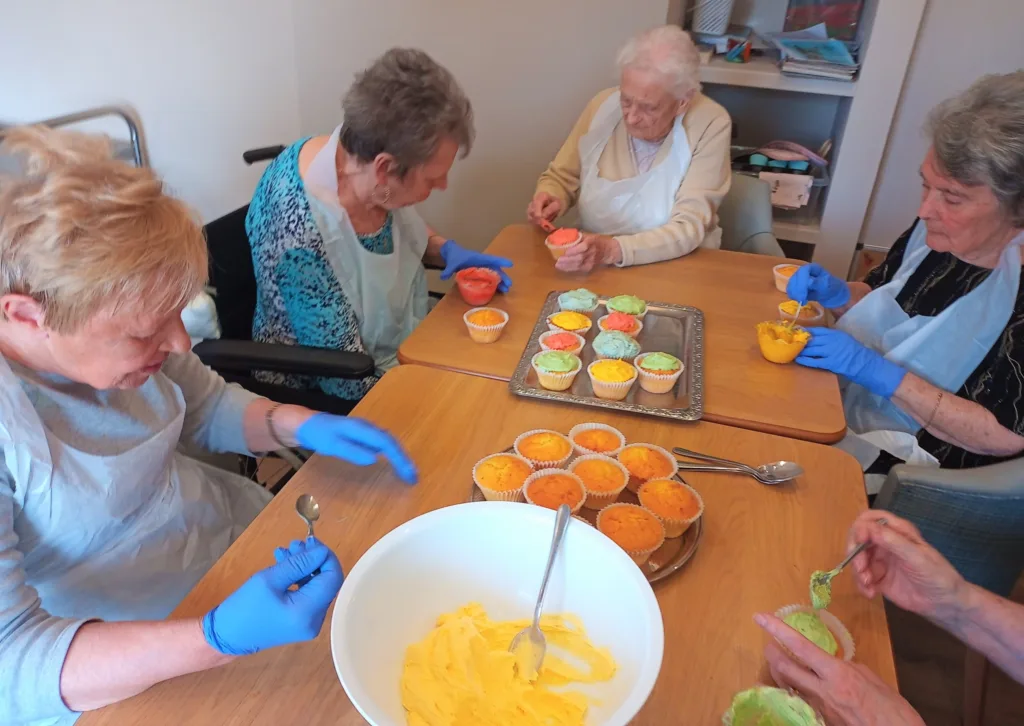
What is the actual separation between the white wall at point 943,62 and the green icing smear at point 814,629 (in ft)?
8.24

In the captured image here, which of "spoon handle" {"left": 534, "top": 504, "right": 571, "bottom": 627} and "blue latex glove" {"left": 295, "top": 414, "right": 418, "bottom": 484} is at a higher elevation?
"spoon handle" {"left": 534, "top": 504, "right": 571, "bottom": 627}

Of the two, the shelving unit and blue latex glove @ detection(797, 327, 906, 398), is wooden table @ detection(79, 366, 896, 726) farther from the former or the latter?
the shelving unit

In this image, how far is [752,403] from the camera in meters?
1.49

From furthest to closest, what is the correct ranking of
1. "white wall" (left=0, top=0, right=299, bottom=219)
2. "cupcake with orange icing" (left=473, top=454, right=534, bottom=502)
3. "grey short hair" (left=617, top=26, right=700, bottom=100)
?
"white wall" (left=0, top=0, right=299, bottom=219)
"grey short hair" (left=617, top=26, right=700, bottom=100)
"cupcake with orange icing" (left=473, top=454, right=534, bottom=502)

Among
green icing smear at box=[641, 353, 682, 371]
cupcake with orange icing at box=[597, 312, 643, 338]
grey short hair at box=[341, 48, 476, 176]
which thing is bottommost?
cupcake with orange icing at box=[597, 312, 643, 338]

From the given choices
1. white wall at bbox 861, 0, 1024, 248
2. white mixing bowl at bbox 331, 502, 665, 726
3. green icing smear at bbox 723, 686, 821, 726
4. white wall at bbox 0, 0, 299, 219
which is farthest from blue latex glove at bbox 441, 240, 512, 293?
white wall at bbox 861, 0, 1024, 248

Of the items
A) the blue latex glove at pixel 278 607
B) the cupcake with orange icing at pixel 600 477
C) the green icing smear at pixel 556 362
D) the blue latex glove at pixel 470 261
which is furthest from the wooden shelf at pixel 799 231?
the blue latex glove at pixel 278 607

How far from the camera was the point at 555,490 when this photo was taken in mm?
1151

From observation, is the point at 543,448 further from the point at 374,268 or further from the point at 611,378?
the point at 374,268

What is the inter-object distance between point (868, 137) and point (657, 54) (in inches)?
49.4

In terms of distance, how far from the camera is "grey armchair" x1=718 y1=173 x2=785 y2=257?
8.18 ft

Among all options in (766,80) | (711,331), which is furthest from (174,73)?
(711,331)

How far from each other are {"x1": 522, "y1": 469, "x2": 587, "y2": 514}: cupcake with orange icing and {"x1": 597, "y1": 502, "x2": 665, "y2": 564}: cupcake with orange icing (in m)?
0.05

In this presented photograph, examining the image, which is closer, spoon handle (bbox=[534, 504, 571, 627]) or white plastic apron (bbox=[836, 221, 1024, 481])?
spoon handle (bbox=[534, 504, 571, 627])
